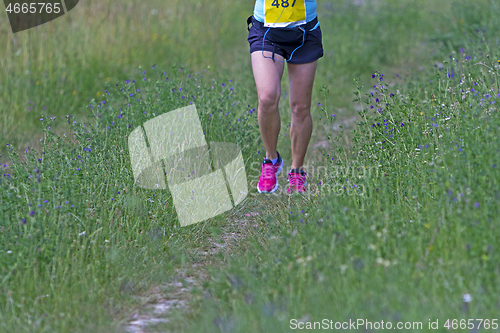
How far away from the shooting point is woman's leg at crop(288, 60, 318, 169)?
3.76 meters

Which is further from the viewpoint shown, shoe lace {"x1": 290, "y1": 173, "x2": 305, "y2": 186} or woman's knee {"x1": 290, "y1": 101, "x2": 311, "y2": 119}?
shoe lace {"x1": 290, "y1": 173, "x2": 305, "y2": 186}

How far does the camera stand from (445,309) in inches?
84.5

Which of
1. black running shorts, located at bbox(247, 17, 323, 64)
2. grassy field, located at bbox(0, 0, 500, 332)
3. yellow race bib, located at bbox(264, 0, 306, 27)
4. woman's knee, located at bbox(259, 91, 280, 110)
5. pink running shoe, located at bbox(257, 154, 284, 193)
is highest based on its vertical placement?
yellow race bib, located at bbox(264, 0, 306, 27)

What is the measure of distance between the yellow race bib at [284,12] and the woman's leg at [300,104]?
322 mm

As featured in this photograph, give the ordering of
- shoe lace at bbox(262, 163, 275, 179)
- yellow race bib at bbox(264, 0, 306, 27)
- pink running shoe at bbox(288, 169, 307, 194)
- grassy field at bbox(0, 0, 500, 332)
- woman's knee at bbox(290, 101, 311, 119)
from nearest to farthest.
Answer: grassy field at bbox(0, 0, 500, 332)
yellow race bib at bbox(264, 0, 306, 27)
woman's knee at bbox(290, 101, 311, 119)
pink running shoe at bbox(288, 169, 307, 194)
shoe lace at bbox(262, 163, 275, 179)

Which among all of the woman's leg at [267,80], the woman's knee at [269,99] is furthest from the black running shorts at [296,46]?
the woman's knee at [269,99]

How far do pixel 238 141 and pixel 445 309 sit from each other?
8.90 feet

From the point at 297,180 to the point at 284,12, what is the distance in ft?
4.17

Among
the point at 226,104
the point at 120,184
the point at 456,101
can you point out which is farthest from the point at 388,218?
the point at 226,104

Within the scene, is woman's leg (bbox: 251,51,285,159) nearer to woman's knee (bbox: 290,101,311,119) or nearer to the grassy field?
woman's knee (bbox: 290,101,311,119)

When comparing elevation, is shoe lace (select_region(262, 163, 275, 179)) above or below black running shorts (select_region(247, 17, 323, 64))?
below

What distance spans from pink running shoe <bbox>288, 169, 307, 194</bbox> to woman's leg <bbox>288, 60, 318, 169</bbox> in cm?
5

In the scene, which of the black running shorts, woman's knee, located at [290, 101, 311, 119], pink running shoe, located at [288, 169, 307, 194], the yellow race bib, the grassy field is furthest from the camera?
pink running shoe, located at [288, 169, 307, 194]

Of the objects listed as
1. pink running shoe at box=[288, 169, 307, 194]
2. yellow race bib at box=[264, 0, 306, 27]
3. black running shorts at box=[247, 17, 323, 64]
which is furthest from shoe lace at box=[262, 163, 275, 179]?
yellow race bib at box=[264, 0, 306, 27]
